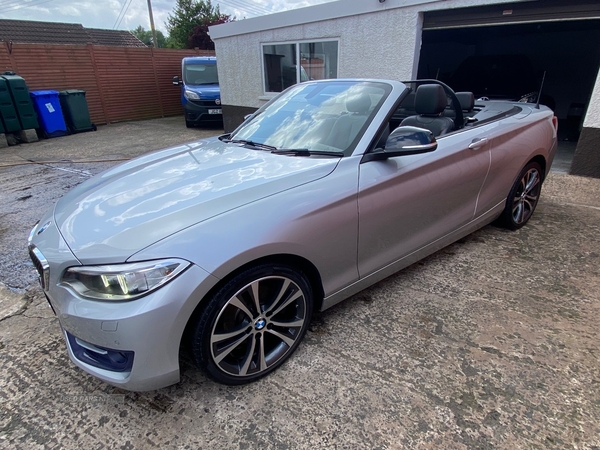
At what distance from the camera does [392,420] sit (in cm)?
170

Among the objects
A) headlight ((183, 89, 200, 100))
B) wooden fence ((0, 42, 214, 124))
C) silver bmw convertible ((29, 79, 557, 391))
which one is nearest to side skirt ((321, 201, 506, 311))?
silver bmw convertible ((29, 79, 557, 391))

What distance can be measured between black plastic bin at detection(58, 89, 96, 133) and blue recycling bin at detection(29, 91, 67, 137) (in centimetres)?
42

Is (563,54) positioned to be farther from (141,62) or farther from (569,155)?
(141,62)

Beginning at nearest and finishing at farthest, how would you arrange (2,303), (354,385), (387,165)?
(354,385)
(387,165)
(2,303)

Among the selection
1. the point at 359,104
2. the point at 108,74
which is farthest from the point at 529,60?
the point at 108,74

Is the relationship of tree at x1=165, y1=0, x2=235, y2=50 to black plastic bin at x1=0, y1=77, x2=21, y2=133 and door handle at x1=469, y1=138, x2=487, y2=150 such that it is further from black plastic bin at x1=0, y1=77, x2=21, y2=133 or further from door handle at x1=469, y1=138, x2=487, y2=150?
door handle at x1=469, y1=138, x2=487, y2=150

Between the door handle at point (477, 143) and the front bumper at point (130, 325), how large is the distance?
86.0 inches

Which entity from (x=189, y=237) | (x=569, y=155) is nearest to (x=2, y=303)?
(x=189, y=237)

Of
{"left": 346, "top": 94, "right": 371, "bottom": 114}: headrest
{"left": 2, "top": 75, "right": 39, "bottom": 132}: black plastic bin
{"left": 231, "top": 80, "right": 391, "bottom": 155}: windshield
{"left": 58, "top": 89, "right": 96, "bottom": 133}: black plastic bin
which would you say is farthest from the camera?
{"left": 58, "top": 89, "right": 96, "bottom": 133}: black plastic bin

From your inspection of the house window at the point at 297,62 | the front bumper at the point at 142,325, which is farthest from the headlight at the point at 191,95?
the front bumper at the point at 142,325

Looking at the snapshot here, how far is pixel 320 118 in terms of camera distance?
253cm

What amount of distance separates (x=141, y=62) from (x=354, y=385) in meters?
15.0

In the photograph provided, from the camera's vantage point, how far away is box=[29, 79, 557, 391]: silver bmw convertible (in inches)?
59.9

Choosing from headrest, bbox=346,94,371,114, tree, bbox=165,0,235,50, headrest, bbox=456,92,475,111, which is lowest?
headrest, bbox=456,92,475,111
